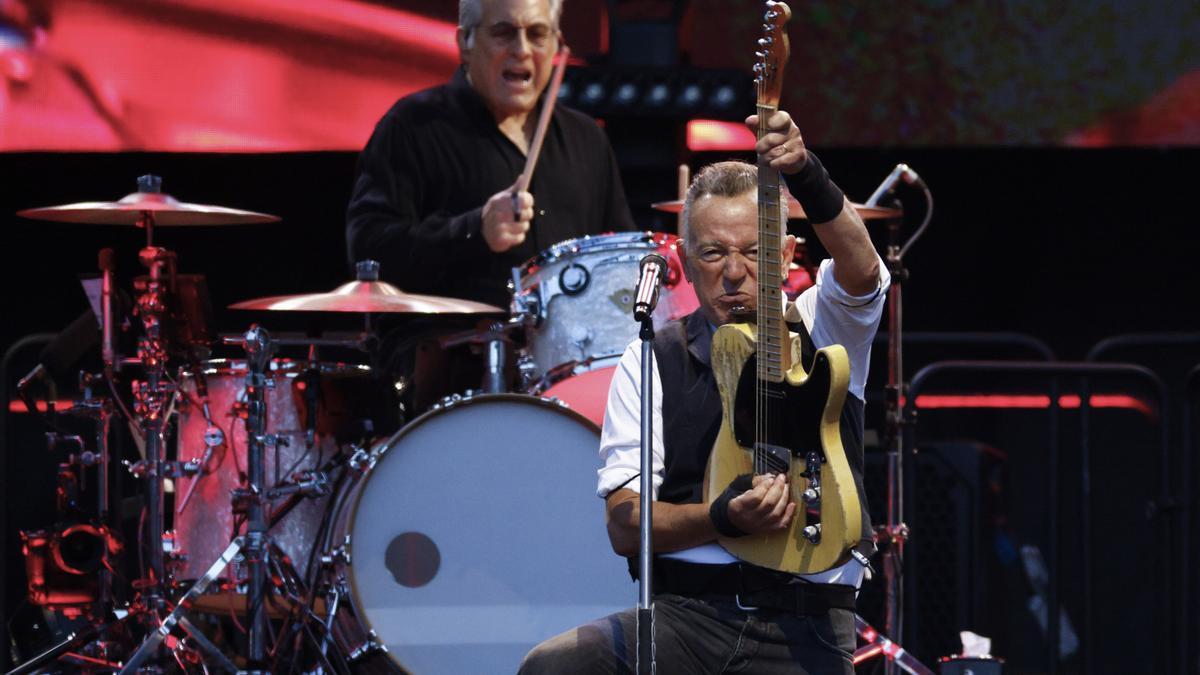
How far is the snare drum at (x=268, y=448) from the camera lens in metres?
4.98

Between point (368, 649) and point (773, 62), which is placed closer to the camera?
point (773, 62)

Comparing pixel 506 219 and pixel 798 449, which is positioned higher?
pixel 506 219

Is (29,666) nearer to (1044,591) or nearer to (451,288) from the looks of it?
(451,288)

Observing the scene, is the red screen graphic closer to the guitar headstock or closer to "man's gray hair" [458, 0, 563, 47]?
"man's gray hair" [458, 0, 563, 47]

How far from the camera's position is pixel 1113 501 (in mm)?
6664

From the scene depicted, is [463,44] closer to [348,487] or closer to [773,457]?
[348,487]

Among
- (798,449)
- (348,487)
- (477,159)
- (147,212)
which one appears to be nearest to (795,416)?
(798,449)

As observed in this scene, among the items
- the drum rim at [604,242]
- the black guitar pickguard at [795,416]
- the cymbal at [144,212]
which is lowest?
the black guitar pickguard at [795,416]

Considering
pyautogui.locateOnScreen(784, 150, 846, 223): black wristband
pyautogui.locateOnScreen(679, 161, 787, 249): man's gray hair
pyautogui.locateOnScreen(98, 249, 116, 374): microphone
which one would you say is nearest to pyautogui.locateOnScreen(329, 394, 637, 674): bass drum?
pyautogui.locateOnScreen(98, 249, 116, 374): microphone

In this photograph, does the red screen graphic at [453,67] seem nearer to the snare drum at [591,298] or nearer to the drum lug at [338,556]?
the snare drum at [591,298]

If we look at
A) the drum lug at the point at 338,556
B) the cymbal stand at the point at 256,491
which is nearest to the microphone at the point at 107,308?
the cymbal stand at the point at 256,491

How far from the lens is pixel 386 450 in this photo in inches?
177

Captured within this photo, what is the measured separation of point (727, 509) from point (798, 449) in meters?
0.18

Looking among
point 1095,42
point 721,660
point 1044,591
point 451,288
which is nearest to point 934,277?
point 1095,42
